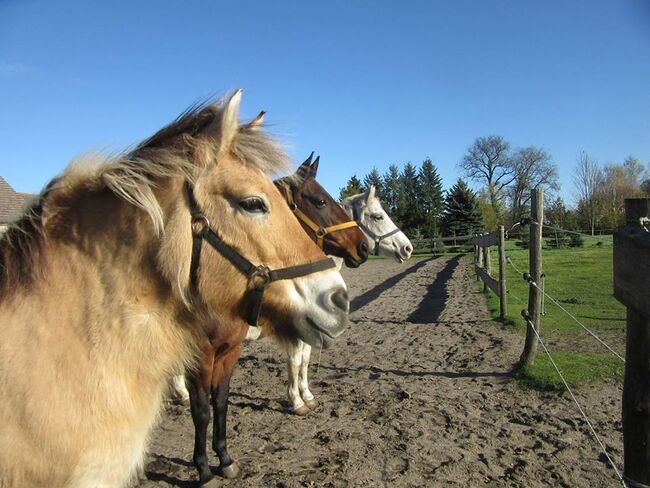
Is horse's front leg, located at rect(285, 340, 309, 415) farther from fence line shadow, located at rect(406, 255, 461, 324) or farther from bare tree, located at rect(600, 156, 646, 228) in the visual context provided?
bare tree, located at rect(600, 156, 646, 228)

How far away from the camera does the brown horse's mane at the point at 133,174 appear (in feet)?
5.40

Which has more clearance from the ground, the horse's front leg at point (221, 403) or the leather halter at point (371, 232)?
the leather halter at point (371, 232)

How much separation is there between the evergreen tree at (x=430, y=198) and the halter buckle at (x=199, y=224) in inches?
1682

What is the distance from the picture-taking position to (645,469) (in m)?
1.88

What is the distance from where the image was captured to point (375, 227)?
24.6 ft

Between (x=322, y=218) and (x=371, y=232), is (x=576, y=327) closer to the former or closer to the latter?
(x=371, y=232)

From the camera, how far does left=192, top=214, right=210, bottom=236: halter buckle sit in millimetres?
1708

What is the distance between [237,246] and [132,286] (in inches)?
16.7

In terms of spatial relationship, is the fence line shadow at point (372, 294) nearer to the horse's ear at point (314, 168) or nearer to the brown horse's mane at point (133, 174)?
the horse's ear at point (314, 168)

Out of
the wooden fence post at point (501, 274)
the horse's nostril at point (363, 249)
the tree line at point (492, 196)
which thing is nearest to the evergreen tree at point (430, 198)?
the tree line at point (492, 196)

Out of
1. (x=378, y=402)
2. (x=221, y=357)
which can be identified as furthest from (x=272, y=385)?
(x=221, y=357)

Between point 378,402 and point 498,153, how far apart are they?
192ft

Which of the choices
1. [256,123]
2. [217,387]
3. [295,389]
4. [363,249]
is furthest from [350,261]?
[256,123]

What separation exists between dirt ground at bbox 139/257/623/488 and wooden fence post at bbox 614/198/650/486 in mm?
1748
